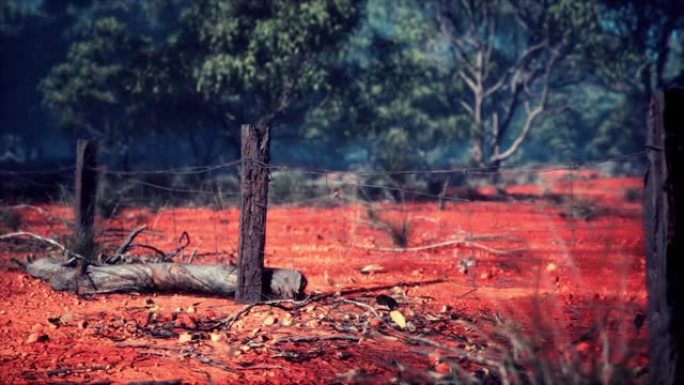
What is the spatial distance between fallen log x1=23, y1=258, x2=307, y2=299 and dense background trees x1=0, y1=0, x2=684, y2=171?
416 inches

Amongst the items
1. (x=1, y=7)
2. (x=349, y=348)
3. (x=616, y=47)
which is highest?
(x=1, y=7)

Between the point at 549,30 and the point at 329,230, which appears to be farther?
the point at 549,30

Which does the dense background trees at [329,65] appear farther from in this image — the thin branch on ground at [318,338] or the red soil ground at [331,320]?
the thin branch on ground at [318,338]

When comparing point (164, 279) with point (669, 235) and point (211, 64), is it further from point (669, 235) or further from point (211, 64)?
point (211, 64)

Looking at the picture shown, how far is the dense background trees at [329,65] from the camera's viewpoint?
1611 cm

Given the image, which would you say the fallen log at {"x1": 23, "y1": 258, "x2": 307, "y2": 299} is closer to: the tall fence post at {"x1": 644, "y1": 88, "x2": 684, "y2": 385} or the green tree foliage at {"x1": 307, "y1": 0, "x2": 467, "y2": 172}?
the tall fence post at {"x1": 644, "y1": 88, "x2": 684, "y2": 385}

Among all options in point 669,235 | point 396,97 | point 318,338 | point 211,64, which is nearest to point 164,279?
point 318,338

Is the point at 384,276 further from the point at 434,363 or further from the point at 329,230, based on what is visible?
the point at 329,230

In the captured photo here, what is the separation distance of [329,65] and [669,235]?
1602 cm

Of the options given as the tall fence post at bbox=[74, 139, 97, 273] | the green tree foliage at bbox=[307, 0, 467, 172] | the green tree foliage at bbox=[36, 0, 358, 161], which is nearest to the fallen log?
the tall fence post at bbox=[74, 139, 97, 273]

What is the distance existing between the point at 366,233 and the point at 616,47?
1360cm

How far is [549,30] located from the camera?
18.9 metres

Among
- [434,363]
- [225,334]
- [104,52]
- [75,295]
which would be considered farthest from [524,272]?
[104,52]

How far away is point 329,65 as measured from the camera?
18156mm
